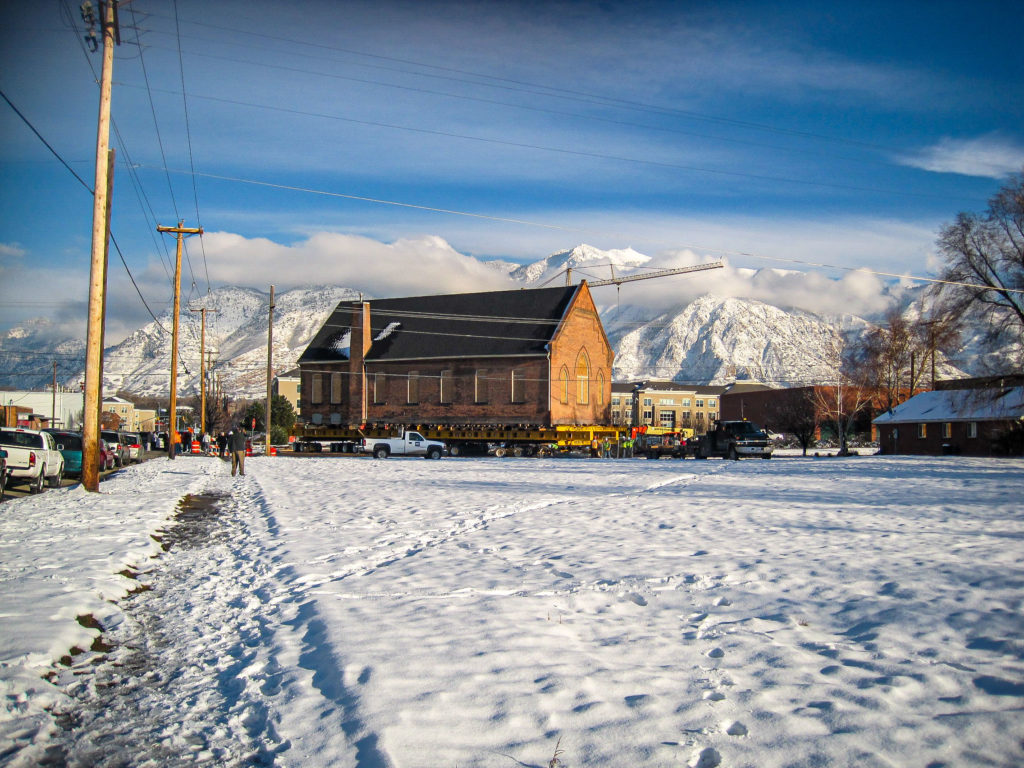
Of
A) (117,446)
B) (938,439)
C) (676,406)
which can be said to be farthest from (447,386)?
(676,406)

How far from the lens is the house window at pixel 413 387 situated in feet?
201

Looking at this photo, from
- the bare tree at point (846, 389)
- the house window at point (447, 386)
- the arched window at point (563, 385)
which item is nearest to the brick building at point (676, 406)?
the bare tree at point (846, 389)

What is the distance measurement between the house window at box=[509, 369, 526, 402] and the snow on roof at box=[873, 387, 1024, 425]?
2813 centimetres

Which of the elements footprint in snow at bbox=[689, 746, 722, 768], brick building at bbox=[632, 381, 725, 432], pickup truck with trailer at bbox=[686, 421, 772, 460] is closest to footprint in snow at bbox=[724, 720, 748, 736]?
footprint in snow at bbox=[689, 746, 722, 768]

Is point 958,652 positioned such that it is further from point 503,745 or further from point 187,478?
point 187,478

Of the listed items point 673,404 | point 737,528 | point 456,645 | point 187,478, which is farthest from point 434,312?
point 673,404

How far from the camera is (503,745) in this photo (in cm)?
399

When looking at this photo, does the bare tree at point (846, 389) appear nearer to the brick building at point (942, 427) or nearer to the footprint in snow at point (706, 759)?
the brick building at point (942, 427)

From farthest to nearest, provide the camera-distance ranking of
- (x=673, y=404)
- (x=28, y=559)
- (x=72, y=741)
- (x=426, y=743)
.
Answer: (x=673, y=404) < (x=28, y=559) < (x=72, y=741) < (x=426, y=743)

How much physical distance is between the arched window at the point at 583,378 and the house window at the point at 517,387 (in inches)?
194

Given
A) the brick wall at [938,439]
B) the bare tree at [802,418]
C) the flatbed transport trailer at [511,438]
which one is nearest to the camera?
the brick wall at [938,439]

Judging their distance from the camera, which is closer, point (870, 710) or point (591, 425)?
point (870, 710)

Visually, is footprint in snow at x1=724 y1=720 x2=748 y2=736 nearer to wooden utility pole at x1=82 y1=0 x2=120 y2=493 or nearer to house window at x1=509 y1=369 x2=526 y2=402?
wooden utility pole at x1=82 y1=0 x2=120 y2=493

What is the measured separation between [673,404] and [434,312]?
314 feet
